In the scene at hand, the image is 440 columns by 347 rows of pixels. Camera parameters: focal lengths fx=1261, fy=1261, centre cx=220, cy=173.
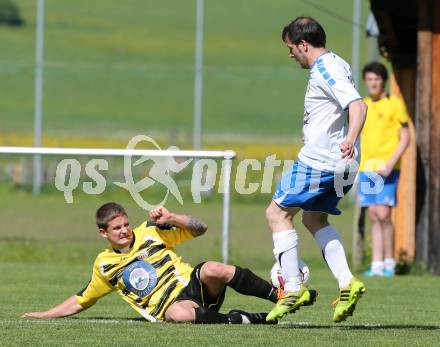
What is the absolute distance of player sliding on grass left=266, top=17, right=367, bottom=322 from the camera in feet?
24.2

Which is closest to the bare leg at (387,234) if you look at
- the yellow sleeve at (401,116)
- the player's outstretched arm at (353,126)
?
the yellow sleeve at (401,116)

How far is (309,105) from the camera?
757 cm

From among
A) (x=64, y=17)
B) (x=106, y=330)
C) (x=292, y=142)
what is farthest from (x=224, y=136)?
(x=106, y=330)

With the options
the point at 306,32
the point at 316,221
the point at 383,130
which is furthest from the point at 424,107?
the point at 306,32

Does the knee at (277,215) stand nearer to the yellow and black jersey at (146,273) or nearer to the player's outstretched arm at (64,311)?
the yellow and black jersey at (146,273)

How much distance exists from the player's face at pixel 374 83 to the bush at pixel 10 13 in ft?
66.1

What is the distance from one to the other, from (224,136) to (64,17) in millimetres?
8454

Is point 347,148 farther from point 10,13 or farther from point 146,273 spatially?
point 10,13

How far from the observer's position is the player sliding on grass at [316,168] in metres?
7.39

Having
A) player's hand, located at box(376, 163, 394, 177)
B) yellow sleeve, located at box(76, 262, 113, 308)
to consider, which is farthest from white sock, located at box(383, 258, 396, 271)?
yellow sleeve, located at box(76, 262, 113, 308)

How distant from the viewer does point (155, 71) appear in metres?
55.3

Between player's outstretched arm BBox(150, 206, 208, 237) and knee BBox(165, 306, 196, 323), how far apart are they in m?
0.51

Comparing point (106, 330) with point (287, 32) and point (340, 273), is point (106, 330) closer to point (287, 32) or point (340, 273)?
point (340, 273)

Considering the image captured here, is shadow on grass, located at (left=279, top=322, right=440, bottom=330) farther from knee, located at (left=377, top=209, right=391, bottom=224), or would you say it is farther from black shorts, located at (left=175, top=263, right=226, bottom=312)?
knee, located at (left=377, top=209, right=391, bottom=224)
